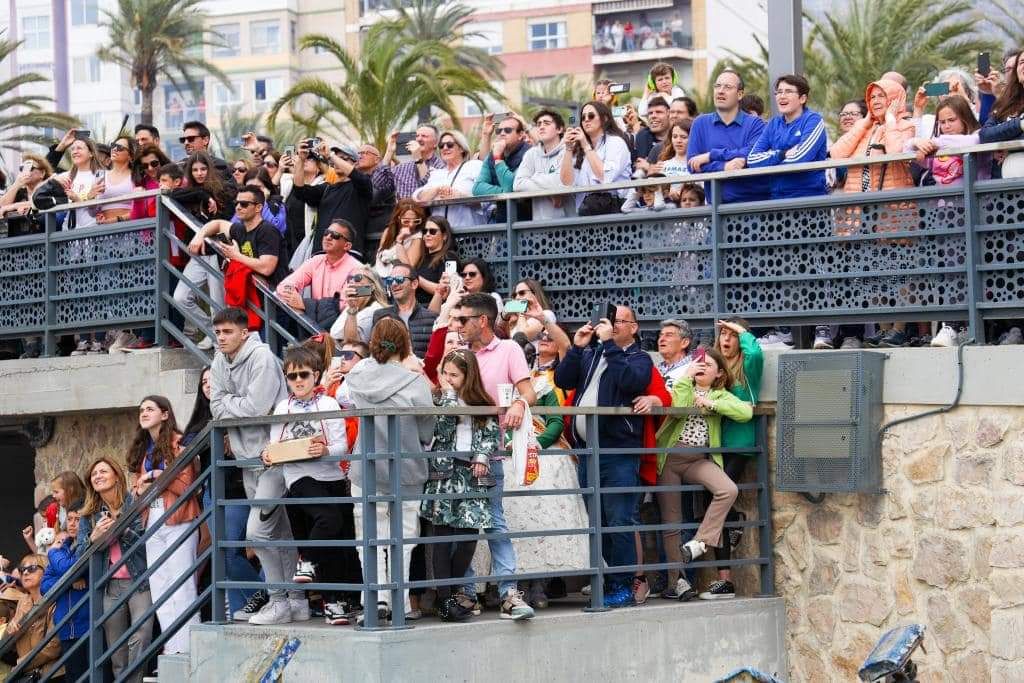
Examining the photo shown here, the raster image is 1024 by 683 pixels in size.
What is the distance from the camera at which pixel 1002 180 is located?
34.6 ft

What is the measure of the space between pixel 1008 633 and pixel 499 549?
3.10 m

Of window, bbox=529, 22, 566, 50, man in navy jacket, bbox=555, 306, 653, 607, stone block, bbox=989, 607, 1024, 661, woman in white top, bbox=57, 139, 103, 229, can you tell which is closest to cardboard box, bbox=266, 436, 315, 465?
man in navy jacket, bbox=555, 306, 653, 607

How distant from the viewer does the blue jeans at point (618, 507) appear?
11.0 meters

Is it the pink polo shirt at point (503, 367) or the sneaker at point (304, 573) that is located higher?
the pink polo shirt at point (503, 367)

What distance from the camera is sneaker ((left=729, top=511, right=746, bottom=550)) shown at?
11.7 metres

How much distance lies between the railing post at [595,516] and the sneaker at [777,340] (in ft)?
5.50

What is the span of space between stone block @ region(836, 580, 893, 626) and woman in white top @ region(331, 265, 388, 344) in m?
3.58

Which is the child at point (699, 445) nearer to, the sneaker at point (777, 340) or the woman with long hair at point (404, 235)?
the sneaker at point (777, 340)

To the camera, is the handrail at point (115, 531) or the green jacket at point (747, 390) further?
the green jacket at point (747, 390)

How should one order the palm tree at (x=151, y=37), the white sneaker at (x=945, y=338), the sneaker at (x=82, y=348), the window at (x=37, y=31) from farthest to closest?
the window at (x=37, y=31), the palm tree at (x=151, y=37), the sneaker at (x=82, y=348), the white sneaker at (x=945, y=338)

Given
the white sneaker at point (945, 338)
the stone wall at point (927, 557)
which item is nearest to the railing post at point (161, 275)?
the stone wall at point (927, 557)

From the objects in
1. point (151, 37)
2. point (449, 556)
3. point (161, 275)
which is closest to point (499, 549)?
point (449, 556)

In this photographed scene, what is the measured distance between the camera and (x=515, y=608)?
999 cm

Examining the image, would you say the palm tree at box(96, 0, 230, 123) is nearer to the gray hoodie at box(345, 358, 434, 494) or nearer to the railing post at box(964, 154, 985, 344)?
the railing post at box(964, 154, 985, 344)
